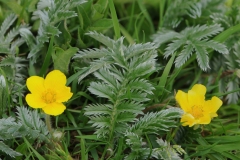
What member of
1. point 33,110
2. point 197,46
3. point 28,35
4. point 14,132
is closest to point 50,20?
point 28,35

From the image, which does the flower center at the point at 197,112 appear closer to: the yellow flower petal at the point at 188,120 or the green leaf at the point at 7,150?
the yellow flower petal at the point at 188,120

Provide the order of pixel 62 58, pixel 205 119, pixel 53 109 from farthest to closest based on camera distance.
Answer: pixel 62 58 < pixel 205 119 < pixel 53 109

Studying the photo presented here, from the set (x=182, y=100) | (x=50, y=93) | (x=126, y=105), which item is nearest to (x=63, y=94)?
(x=50, y=93)

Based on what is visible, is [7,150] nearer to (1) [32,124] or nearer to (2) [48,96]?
(1) [32,124]

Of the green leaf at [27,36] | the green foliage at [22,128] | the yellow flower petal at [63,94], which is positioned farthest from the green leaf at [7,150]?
the green leaf at [27,36]

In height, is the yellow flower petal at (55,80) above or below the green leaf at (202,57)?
above

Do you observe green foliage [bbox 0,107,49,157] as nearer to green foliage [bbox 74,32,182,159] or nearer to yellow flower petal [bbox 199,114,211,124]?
green foliage [bbox 74,32,182,159]
